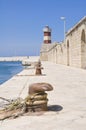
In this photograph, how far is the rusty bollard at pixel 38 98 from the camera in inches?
217

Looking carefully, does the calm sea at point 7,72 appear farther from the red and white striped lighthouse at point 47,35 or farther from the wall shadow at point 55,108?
the wall shadow at point 55,108

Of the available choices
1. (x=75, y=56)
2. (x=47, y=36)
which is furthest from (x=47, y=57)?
(x=75, y=56)

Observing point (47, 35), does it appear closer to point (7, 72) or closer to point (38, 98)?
point (7, 72)

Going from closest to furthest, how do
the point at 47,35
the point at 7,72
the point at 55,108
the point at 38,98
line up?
the point at 38,98
the point at 55,108
the point at 7,72
the point at 47,35

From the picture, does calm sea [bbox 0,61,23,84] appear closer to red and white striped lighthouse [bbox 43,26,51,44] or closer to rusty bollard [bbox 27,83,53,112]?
red and white striped lighthouse [bbox 43,26,51,44]

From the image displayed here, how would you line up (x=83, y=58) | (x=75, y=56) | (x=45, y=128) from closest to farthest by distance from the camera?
(x=45, y=128) < (x=83, y=58) < (x=75, y=56)

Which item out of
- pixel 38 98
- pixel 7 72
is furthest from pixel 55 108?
pixel 7 72

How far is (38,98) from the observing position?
18.4 feet

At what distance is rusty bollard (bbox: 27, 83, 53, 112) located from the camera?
5.51m

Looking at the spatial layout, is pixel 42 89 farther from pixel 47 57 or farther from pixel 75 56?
pixel 47 57

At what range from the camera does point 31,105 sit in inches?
217

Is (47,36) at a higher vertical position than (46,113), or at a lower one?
higher

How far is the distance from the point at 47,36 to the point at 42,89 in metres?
71.1

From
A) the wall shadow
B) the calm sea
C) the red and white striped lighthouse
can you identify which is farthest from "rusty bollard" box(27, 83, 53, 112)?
the red and white striped lighthouse
